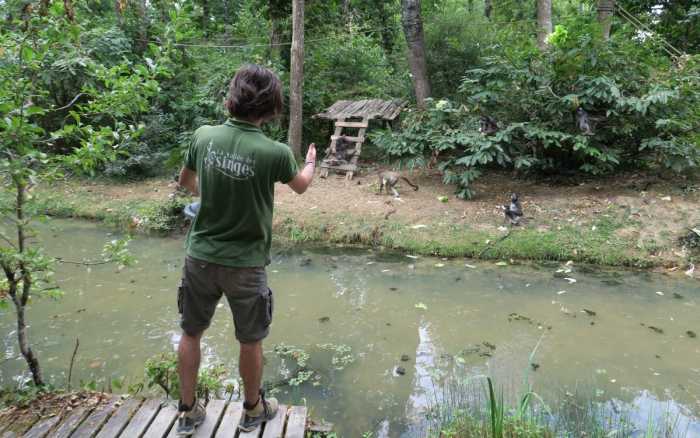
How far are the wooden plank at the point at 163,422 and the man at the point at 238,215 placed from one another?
0.28 metres

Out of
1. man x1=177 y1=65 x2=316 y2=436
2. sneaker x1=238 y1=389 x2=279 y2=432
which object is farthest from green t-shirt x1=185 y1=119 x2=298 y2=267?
sneaker x1=238 y1=389 x2=279 y2=432

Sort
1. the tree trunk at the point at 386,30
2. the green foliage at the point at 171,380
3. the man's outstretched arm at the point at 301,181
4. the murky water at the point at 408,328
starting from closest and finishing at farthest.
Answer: the man's outstretched arm at the point at 301,181
the green foliage at the point at 171,380
the murky water at the point at 408,328
the tree trunk at the point at 386,30

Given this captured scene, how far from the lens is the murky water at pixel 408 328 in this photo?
369 centimetres

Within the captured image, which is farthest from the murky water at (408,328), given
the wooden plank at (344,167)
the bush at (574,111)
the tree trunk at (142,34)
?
the tree trunk at (142,34)

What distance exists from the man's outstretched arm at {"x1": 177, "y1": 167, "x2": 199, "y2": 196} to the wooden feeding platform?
20.6 ft

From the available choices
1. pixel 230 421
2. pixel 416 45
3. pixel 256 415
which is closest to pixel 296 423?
pixel 256 415

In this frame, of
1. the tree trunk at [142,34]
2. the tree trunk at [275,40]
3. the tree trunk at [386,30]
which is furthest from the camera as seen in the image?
the tree trunk at [386,30]

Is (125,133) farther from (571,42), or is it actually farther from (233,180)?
(571,42)

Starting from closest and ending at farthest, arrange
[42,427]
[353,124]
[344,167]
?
[42,427] → [344,167] → [353,124]

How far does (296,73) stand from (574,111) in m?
4.56

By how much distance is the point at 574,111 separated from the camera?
23.9ft

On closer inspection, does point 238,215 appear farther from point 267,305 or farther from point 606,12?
point 606,12

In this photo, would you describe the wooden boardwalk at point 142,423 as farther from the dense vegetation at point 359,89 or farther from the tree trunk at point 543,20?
the tree trunk at point 543,20

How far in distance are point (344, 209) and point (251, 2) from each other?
5.88 m
